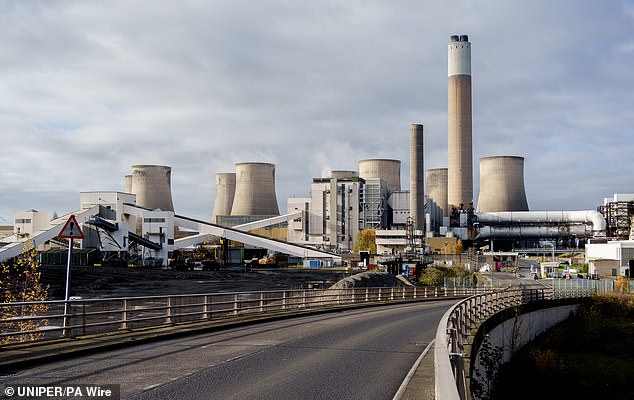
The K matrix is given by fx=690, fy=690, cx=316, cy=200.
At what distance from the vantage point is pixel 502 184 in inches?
5556

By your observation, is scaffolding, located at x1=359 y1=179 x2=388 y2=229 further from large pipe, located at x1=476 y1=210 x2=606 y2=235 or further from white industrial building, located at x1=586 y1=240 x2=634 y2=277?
white industrial building, located at x1=586 y1=240 x2=634 y2=277

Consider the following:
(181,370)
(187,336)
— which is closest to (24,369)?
(181,370)

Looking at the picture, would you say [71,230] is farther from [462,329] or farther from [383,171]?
[383,171]

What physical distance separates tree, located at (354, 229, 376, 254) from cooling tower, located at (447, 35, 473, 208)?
63.9ft

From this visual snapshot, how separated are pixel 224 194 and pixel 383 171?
39.7 meters

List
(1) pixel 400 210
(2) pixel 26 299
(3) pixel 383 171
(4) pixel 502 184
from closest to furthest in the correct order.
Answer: (2) pixel 26 299, (4) pixel 502 184, (1) pixel 400 210, (3) pixel 383 171

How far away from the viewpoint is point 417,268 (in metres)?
82.4

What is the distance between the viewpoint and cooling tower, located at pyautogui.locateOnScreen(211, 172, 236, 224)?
168 metres

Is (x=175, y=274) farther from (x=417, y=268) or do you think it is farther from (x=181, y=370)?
(x=181, y=370)

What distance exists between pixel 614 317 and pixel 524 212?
309ft

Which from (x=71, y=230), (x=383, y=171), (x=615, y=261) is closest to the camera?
(x=71, y=230)

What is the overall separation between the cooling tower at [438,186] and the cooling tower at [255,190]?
145 ft

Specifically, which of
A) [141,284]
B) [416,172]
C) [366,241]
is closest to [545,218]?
[416,172]

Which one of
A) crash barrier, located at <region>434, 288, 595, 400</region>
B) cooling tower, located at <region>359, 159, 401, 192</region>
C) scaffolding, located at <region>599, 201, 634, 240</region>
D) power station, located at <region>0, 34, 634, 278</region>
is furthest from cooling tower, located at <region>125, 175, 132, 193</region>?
crash barrier, located at <region>434, 288, 595, 400</region>
